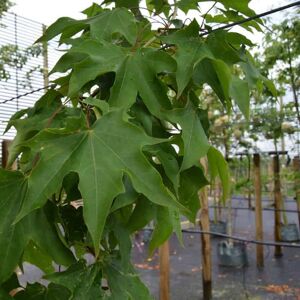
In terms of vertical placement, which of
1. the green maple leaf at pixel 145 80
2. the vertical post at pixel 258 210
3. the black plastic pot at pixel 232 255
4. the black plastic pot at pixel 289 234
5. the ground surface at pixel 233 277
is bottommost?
the ground surface at pixel 233 277

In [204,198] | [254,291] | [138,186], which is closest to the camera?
[138,186]

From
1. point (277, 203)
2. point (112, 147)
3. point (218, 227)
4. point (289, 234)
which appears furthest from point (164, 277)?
point (218, 227)

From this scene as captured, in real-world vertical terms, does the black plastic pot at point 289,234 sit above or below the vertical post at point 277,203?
below

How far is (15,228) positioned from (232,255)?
2.84 meters

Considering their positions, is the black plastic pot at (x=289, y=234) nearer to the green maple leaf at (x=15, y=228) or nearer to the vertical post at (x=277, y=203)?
the vertical post at (x=277, y=203)

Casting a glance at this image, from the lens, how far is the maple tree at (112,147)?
1.32 ft

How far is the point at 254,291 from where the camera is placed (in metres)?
2.53

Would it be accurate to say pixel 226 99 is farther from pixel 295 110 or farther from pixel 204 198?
pixel 295 110

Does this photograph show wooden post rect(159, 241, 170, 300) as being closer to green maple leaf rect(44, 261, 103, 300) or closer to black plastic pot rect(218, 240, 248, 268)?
green maple leaf rect(44, 261, 103, 300)

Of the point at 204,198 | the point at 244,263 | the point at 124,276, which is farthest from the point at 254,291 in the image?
the point at 124,276

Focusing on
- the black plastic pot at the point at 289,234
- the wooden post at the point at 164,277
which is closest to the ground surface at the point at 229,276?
the black plastic pot at the point at 289,234

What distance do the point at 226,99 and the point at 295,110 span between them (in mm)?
3253

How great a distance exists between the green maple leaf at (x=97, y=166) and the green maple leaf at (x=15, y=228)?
0.06 meters

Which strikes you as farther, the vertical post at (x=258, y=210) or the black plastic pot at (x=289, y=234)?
the black plastic pot at (x=289, y=234)
